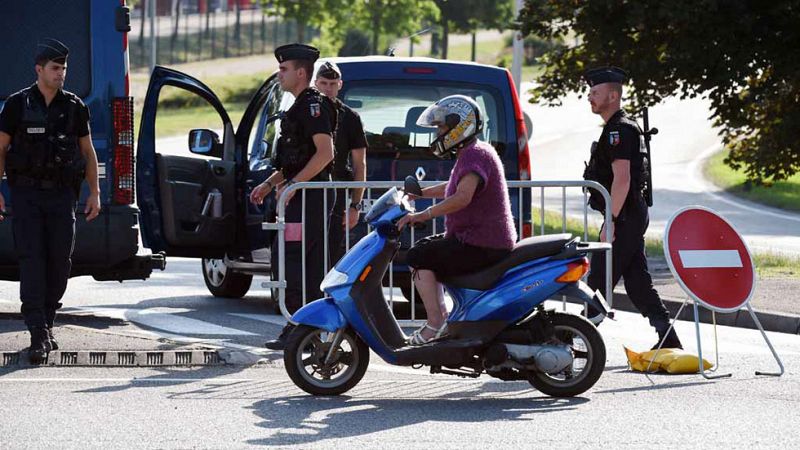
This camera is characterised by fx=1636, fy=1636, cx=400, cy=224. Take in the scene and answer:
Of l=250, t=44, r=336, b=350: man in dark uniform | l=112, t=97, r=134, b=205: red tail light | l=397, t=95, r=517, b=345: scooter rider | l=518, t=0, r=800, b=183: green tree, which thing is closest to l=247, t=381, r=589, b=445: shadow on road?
l=397, t=95, r=517, b=345: scooter rider

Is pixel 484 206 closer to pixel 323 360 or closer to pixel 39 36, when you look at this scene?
pixel 323 360

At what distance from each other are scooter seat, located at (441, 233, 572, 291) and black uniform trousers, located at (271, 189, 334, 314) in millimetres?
1901

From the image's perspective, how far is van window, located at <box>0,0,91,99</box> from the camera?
10.8 meters

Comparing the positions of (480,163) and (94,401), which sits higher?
(480,163)

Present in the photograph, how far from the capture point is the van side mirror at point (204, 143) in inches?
453

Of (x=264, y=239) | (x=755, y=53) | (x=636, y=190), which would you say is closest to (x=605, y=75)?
(x=636, y=190)

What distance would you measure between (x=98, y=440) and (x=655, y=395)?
2943mm

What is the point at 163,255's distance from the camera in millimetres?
11422

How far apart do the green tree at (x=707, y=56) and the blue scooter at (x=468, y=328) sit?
1197 centimetres

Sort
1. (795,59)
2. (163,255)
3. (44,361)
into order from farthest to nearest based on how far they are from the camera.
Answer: (795,59) → (163,255) → (44,361)

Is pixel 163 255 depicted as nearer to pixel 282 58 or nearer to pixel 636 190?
pixel 282 58

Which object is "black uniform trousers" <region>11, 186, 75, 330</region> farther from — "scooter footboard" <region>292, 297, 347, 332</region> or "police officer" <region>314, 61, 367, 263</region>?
"scooter footboard" <region>292, 297, 347, 332</region>

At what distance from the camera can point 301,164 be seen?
987cm

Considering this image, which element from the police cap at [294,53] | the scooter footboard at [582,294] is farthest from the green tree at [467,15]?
the scooter footboard at [582,294]
